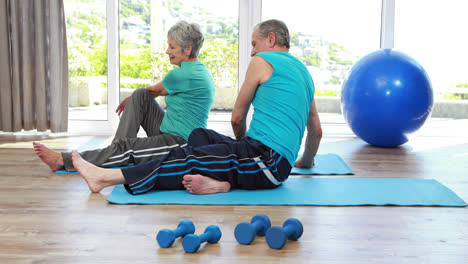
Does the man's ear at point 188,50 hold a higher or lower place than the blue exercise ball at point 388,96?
higher

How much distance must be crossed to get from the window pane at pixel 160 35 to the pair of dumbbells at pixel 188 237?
3.03 m

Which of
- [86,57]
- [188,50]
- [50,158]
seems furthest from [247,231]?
[86,57]

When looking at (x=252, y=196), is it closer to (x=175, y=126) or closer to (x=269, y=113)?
(x=269, y=113)

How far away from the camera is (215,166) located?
2311 mm

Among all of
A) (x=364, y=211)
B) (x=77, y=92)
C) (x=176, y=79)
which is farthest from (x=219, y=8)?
(x=364, y=211)

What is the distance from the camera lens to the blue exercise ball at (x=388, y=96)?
3.54 metres

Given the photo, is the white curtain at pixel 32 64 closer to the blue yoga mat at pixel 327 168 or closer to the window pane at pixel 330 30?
the window pane at pixel 330 30

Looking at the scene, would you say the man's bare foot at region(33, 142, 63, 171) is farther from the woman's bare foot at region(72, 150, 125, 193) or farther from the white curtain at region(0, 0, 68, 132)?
the white curtain at region(0, 0, 68, 132)

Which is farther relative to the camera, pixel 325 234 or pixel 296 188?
pixel 296 188

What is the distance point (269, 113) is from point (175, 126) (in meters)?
0.66

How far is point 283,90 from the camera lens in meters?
2.31

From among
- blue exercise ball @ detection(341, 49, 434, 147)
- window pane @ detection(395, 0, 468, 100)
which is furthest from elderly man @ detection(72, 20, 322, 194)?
window pane @ detection(395, 0, 468, 100)

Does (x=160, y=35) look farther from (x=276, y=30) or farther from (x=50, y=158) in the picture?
(x=276, y=30)

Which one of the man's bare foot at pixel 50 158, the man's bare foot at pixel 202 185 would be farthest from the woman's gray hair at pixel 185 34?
the man's bare foot at pixel 50 158
